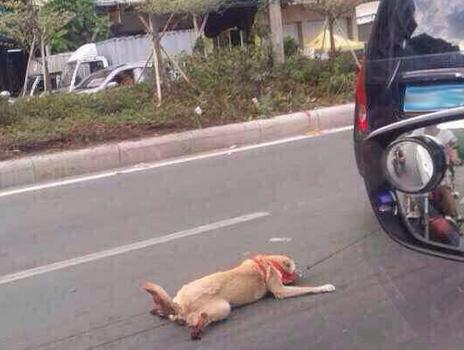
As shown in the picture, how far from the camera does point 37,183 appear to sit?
8977 mm

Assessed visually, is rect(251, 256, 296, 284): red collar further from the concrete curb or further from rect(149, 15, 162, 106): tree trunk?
rect(149, 15, 162, 106): tree trunk

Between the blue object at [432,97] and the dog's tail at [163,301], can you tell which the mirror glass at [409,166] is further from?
the dog's tail at [163,301]

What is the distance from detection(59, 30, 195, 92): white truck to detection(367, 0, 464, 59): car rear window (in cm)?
1812

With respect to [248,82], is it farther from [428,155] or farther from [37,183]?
[428,155]

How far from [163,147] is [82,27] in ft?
64.8

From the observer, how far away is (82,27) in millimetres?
Result: 28531

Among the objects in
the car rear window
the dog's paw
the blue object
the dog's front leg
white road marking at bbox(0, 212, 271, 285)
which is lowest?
white road marking at bbox(0, 212, 271, 285)

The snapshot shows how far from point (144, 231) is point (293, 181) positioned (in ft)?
5.88

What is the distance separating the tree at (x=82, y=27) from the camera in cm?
2730

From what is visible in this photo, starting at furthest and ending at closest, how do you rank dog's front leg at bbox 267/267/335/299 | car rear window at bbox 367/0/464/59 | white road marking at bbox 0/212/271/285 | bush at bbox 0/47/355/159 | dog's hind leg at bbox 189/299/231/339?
bush at bbox 0/47/355/159 < white road marking at bbox 0/212/271/285 < dog's front leg at bbox 267/267/335/299 < dog's hind leg at bbox 189/299/231/339 < car rear window at bbox 367/0/464/59

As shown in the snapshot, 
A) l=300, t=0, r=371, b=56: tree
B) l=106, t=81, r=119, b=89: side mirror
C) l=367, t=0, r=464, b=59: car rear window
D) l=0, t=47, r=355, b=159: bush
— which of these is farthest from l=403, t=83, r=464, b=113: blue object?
l=106, t=81, r=119, b=89: side mirror

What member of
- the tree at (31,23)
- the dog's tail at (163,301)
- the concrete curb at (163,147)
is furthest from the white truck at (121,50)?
the dog's tail at (163,301)

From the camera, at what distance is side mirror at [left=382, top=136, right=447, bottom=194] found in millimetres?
1845

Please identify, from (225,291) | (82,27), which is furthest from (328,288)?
(82,27)
